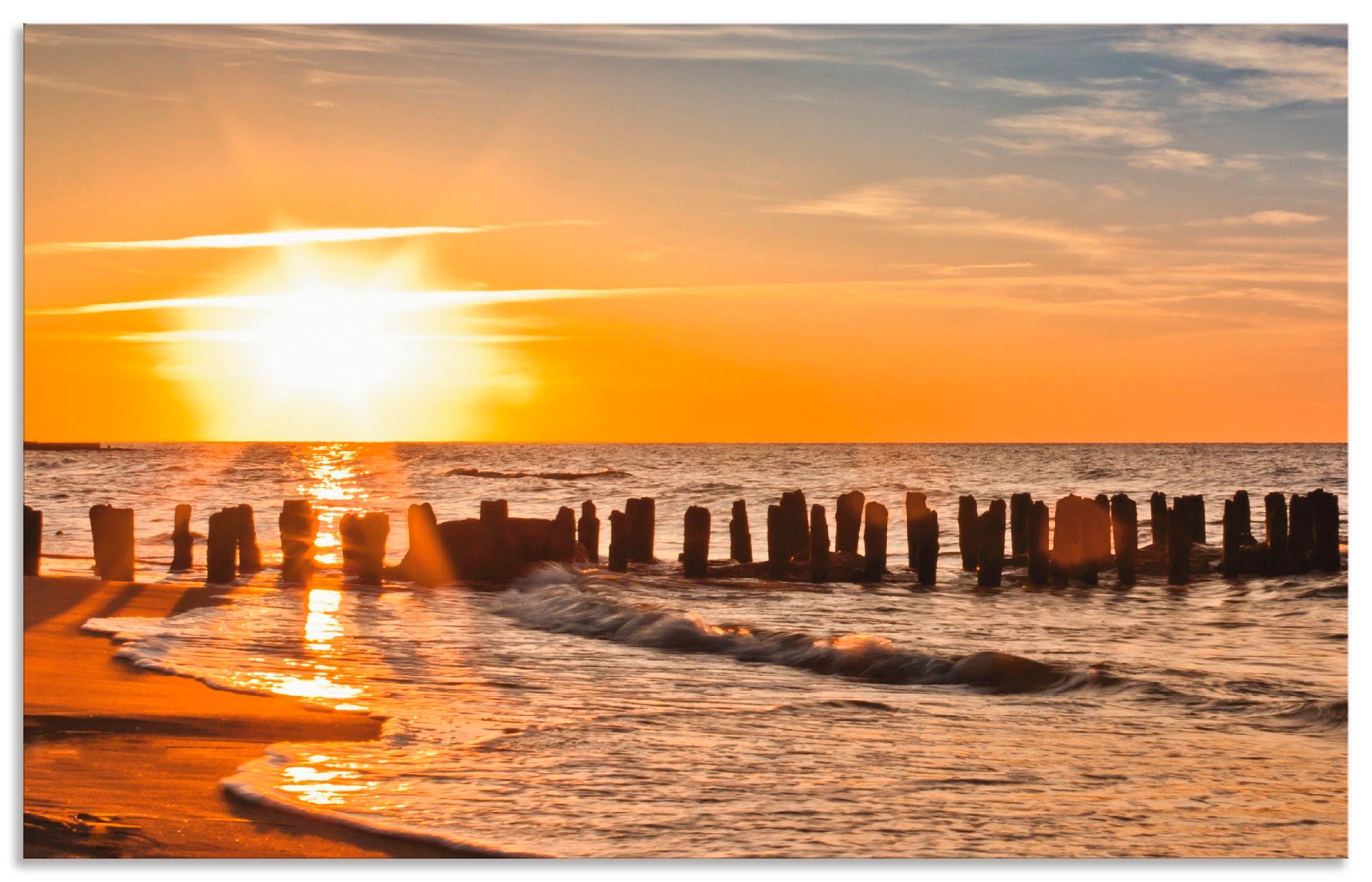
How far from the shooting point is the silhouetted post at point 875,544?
16891 millimetres

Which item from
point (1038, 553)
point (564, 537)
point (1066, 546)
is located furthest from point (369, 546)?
point (1066, 546)

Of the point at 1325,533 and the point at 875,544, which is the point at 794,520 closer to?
the point at 875,544

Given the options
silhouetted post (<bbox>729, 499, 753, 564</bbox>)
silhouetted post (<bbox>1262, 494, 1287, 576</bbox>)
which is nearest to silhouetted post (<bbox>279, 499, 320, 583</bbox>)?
silhouetted post (<bbox>729, 499, 753, 564</bbox>)

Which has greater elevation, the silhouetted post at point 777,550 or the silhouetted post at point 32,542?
the silhouetted post at point 32,542

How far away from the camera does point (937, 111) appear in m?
7.75

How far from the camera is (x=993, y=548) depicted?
16578 millimetres

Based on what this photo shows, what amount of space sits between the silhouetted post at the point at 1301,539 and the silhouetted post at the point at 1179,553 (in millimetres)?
1422

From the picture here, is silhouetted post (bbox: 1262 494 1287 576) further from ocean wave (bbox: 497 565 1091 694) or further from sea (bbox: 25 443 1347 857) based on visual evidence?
ocean wave (bbox: 497 565 1091 694)

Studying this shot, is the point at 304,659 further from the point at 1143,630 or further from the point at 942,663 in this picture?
the point at 1143,630

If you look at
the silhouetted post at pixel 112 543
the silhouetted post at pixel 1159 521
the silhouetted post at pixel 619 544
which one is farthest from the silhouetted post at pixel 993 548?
the silhouetted post at pixel 112 543

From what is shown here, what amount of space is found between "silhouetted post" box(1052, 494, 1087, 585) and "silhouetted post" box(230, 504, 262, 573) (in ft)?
33.6

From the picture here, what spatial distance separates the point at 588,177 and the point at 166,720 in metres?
4.05

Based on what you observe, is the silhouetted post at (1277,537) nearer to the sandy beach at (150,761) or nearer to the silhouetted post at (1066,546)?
the silhouetted post at (1066,546)
